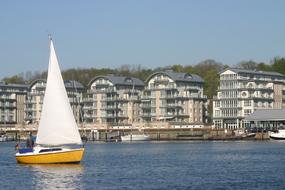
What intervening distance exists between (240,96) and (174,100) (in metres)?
18.7

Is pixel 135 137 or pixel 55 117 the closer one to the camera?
pixel 55 117

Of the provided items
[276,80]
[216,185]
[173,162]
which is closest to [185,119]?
[276,80]

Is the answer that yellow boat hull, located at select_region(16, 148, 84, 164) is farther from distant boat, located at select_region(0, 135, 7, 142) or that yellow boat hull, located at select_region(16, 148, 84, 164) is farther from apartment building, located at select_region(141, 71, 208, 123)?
apartment building, located at select_region(141, 71, 208, 123)

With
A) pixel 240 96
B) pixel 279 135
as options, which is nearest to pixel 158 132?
pixel 240 96

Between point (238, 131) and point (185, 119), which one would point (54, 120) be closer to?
point (238, 131)

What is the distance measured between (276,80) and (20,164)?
408 feet

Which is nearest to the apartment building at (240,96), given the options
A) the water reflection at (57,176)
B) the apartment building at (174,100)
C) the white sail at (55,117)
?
the apartment building at (174,100)

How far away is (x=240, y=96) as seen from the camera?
592ft

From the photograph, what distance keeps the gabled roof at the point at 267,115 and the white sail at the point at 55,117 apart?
333 ft

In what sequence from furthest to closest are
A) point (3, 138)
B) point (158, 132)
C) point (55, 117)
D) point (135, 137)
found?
1. point (3, 138)
2. point (158, 132)
3. point (135, 137)
4. point (55, 117)

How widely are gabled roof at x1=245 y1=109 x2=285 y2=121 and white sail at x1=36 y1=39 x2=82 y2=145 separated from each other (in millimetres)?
101420

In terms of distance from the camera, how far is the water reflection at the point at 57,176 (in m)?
52.5

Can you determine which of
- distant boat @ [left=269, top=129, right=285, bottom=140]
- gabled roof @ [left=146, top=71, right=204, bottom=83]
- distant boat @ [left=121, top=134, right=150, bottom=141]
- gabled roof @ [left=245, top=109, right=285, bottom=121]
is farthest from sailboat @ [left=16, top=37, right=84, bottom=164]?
gabled roof @ [left=146, top=71, right=204, bottom=83]

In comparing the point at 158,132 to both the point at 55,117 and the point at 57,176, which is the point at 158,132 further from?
the point at 57,176
